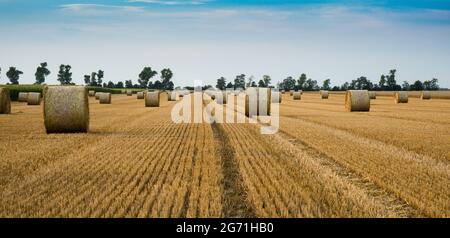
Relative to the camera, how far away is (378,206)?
6.85 meters

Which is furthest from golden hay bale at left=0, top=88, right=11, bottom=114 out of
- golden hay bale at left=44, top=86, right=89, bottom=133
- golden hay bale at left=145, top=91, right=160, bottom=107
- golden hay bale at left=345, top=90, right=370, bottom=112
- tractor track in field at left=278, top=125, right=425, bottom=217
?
tractor track in field at left=278, top=125, right=425, bottom=217

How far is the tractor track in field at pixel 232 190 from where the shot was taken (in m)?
6.51

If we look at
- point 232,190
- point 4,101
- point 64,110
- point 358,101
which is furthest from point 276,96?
point 232,190

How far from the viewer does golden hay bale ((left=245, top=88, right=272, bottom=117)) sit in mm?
25484

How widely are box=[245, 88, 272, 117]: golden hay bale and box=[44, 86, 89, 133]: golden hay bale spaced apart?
1044 centimetres

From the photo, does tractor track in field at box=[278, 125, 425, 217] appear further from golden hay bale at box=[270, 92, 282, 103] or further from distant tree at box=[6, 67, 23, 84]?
distant tree at box=[6, 67, 23, 84]

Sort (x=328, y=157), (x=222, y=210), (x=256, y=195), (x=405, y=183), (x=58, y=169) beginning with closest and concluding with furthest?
1. (x=222, y=210)
2. (x=256, y=195)
3. (x=405, y=183)
4. (x=58, y=169)
5. (x=328, y=157)

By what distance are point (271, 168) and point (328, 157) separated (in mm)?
2077
